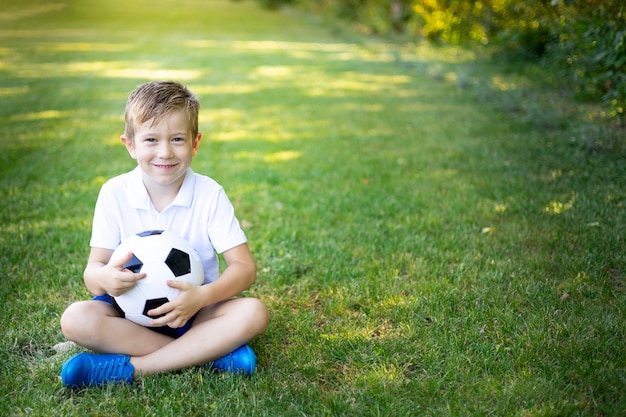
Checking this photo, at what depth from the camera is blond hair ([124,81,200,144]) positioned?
2.56 meters

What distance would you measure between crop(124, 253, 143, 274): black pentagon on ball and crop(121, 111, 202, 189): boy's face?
42 centimetres

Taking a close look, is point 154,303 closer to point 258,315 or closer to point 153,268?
point 153,268

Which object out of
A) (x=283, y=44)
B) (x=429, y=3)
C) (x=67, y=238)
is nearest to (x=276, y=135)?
(x=67, y=238)

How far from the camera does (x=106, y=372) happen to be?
93.8 inches

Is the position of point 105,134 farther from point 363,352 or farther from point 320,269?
point 363,352

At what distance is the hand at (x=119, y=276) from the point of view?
235cm

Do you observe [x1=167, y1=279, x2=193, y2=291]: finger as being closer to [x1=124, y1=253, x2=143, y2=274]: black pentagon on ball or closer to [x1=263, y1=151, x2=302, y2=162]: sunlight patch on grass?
[x1=124, y1=253, x2=143, y2=274]: black pentagon on ball

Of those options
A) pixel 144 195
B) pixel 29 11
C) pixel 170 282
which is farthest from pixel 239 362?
pixel 29 11

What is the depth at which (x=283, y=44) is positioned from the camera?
19.0m

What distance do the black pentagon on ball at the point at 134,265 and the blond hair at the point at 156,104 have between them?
2.01 ft

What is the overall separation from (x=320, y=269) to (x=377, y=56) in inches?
496

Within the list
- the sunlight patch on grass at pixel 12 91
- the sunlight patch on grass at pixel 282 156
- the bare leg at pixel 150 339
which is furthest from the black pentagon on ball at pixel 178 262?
the sunlight patch on grass at pixel 12 91

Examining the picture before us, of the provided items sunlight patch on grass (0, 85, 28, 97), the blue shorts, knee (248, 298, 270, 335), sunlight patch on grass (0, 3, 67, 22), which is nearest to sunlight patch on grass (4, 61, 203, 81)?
sunlight patch on grass (0, 85, 28, 97)

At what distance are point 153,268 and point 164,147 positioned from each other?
558mm
